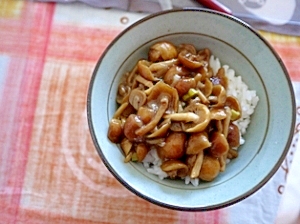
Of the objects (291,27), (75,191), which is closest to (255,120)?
(291,27)

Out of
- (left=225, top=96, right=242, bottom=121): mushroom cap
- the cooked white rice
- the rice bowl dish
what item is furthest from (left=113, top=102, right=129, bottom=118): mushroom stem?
(left=225, top=96, right=242, bottom=121): mushroom cap

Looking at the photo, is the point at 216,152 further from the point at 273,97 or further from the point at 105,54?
the point at 105,54

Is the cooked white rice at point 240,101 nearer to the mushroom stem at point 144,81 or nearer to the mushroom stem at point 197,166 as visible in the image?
the mushroom stem at point 197,166

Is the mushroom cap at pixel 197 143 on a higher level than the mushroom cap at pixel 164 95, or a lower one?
lower

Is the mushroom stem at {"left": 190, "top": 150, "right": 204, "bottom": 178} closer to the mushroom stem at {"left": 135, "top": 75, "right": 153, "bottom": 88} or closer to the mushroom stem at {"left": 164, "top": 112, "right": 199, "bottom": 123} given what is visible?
the mushroom stem at {"left": 164, "top": 112, "right": 199, "bottom": 123}

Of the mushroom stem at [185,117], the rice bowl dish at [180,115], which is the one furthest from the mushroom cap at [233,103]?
the mushroom stem at [185,117]

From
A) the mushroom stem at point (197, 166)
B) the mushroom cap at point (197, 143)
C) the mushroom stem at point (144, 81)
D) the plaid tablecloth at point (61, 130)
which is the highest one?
the mushroom stem at point (144, 81)
